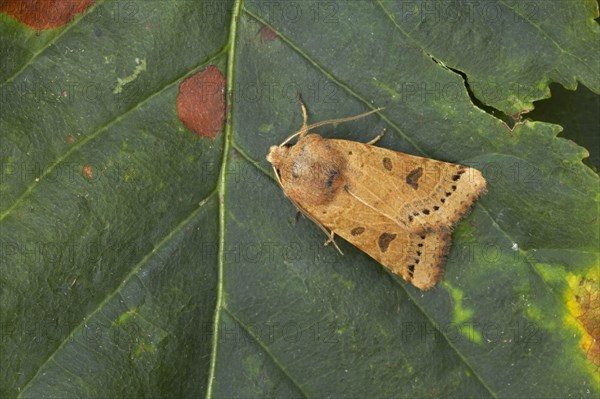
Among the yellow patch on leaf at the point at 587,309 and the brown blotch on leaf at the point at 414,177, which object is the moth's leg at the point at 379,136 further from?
the yellow patch on leaf at the point at 587,309

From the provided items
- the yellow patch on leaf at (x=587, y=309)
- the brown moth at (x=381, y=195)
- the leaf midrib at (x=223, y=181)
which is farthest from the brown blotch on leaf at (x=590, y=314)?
the leaf midrib at (x=223, y=181)

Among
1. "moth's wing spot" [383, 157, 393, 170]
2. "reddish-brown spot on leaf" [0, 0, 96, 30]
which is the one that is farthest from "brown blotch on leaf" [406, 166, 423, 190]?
"reddish-brown spot on leaf" [0, 0, 96, 30]

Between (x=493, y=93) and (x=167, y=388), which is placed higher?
(x=493, y=93)

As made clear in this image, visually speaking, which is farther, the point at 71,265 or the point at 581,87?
the point at 581,87

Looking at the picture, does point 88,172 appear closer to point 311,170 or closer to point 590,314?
point 311,170

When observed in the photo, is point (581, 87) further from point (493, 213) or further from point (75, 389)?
point (75, 389)

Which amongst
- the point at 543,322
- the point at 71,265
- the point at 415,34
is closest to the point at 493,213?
the point at 543,322
